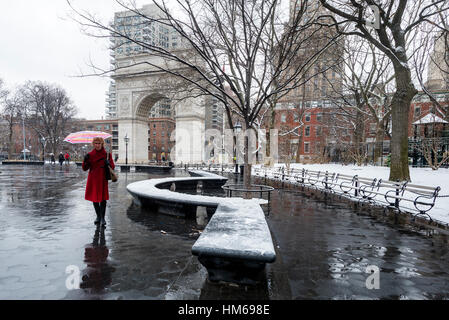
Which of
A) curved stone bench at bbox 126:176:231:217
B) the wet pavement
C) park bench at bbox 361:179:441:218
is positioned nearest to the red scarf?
the wet pavement

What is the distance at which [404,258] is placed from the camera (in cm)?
396

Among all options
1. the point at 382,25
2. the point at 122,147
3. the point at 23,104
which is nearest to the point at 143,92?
the point at 122,147

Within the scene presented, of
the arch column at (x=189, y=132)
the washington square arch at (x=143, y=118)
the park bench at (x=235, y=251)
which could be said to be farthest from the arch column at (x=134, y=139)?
the park bench at (x=235, y=251)

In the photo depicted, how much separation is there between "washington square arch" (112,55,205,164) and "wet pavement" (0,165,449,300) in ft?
93.3

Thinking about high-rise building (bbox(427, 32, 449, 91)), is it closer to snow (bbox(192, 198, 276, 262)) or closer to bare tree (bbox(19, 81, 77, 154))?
snow (bbox(192, 198, 276, 262))

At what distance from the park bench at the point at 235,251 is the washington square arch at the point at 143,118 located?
30977mm

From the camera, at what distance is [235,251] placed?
8.15 feet

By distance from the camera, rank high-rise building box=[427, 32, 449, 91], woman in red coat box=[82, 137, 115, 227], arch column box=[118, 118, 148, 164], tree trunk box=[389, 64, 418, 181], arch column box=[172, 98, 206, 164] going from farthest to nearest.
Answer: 1. arch column box=[118, 118, 148, 164]
2. arch column box=[172, 98, 206, 164]
3. high-rise building box=[427, 32, 449, 91]
4. tree trunk box=[389, 64, 418, 181]
5. woman in red coat box=[82, 137, 115, 227]

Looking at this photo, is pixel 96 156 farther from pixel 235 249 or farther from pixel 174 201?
pixel 235 249

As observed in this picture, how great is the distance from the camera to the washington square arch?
1348 inches

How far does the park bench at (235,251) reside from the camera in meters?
2.47

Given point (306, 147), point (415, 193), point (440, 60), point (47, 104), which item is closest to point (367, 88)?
point (440, 60)

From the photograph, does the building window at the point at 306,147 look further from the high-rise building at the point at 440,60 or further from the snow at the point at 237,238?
the snow at the point at 237,238

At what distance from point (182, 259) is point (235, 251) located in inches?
62.1
